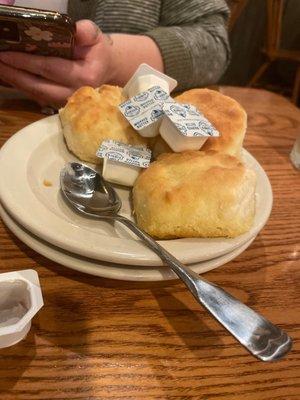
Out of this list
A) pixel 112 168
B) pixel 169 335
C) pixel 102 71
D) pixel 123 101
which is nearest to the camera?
pixel 169 335

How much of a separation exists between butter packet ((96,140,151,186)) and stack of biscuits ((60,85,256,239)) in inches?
0.8

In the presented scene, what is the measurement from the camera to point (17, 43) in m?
0.77

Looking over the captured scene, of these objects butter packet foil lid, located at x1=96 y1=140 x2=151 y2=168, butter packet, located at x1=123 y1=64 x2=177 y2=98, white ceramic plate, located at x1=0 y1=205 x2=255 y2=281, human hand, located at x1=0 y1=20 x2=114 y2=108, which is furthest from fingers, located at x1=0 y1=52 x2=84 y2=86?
white ceramic plate, located at x1=0 y1=205 x2=255 y2=281

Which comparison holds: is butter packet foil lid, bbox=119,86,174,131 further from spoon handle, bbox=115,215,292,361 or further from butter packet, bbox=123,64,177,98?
spoon handle, bbox=115,215,292,361

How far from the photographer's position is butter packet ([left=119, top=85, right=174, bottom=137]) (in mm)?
596

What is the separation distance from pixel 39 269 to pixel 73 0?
76cm

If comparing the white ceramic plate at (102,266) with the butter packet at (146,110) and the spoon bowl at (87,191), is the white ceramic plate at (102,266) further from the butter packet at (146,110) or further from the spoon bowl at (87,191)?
the butter packet at (146,110)

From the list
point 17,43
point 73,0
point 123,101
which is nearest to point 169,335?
point 123,101

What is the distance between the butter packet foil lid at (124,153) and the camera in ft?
1.89

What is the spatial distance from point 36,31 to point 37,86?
0.53ft

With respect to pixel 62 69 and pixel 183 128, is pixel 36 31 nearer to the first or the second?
pixel 62 69

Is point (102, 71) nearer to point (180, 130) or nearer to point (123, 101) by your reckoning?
point (123, 101)

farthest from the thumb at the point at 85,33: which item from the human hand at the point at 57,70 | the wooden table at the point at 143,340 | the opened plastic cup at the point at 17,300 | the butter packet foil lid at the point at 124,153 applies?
the opened plastic cup at the point at 17,300

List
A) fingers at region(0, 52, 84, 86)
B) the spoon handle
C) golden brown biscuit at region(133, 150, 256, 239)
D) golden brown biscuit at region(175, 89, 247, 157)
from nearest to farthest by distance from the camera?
the spoon handle
golden brown biscuit at region(133, 150, 256, 239)
golden brown biscuit at region(175, 89, 247, 157)
fingers at region(0, 52, 84, 86)
